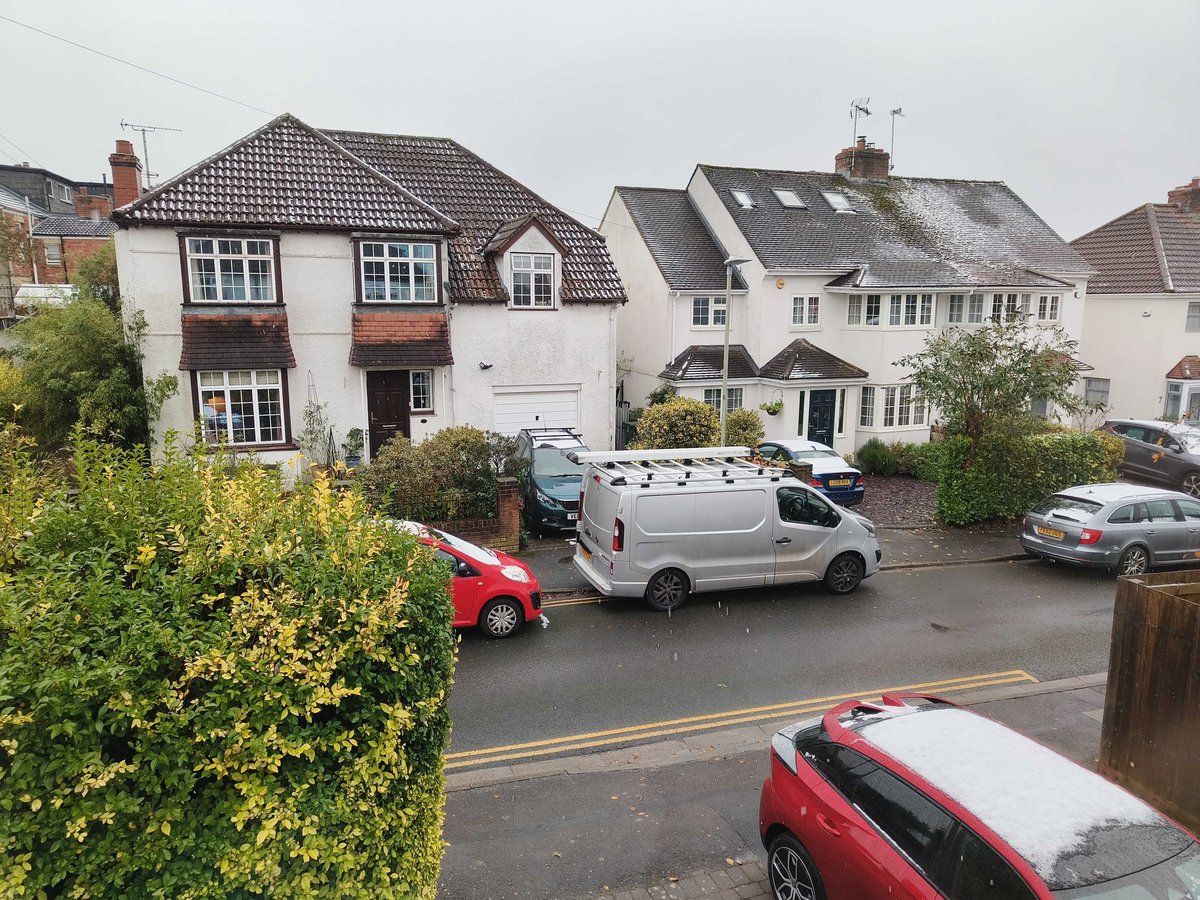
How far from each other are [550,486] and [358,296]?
7012 mm

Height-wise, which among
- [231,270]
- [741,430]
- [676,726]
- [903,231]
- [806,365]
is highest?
[903,231]

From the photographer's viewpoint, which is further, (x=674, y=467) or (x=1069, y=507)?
(x=1069, y=507)

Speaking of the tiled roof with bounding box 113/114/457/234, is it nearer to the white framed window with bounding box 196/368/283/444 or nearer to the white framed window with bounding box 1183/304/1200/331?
the white framed window with bounding box 196/368/283/444

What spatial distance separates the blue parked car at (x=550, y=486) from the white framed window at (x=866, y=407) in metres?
11.3

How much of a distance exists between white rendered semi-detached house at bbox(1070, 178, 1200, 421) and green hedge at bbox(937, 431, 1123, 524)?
13628mm

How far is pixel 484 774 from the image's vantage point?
745 centimetres

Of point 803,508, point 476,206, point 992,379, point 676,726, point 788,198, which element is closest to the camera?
point 676,726

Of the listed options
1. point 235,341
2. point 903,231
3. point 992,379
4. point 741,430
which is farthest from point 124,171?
point 903,231

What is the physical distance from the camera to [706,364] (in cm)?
2469

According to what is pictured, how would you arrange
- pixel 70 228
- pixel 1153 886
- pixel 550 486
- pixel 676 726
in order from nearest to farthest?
pixel 1153 886 < pixel 676 726 < pixel 550 486 < pixel 70 228

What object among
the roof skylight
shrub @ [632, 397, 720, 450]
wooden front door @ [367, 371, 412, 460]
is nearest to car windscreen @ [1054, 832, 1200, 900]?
shrub @ [632, 397, 720, 450]

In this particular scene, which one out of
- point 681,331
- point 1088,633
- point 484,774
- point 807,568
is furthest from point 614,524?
point 681,331

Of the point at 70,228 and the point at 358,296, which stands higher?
the point at 70,228

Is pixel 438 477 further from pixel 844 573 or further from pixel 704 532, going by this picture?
pixel 844 573
